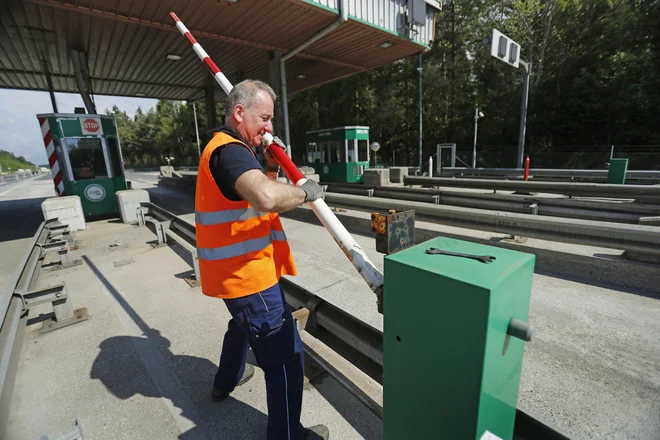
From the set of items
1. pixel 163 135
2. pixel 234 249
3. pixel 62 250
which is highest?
pixel 163 135

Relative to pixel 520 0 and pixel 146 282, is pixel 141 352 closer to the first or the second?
pixel 146 282

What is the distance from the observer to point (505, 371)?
1.25m

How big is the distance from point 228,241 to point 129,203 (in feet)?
30.0

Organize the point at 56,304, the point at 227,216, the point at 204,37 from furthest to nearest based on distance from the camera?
1. the point at 204,37
2. the point at 56,304
3. the point at 227,216

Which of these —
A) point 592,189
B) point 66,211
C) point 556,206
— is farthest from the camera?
point 66,211

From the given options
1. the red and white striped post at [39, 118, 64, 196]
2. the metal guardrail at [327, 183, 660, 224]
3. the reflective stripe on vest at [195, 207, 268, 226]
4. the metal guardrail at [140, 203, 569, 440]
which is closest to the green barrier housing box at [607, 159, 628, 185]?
the metal guardrail at [327, 183, 660, 224]

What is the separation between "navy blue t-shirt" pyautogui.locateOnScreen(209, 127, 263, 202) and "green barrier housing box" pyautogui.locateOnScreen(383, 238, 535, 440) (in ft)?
2.83

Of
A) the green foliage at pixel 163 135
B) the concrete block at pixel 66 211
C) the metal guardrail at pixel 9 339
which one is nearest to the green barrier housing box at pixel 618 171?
the metal guardrail at pixel 9 339

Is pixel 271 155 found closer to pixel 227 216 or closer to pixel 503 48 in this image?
pixel 227 216

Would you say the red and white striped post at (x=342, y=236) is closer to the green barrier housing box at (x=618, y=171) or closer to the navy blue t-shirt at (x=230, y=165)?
the navy blue t-shirt at (x=230, y=165)

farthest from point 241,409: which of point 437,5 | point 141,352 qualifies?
point 437,5

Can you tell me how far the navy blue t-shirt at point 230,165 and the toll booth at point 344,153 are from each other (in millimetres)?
14259

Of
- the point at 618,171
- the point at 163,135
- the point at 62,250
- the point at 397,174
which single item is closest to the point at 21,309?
the point at 62,250

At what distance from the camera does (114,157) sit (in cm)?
992
